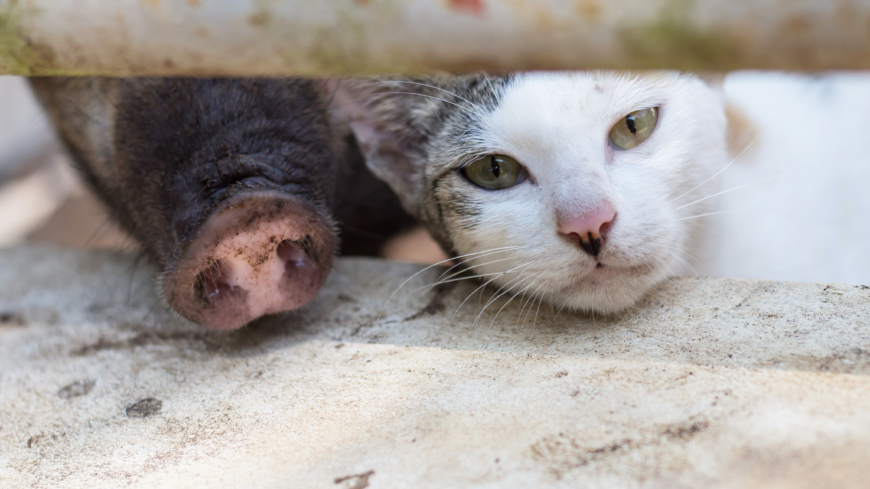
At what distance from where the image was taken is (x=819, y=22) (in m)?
0.91

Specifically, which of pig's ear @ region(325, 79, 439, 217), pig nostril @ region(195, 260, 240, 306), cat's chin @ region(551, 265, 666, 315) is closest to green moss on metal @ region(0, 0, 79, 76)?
pig nostril @ region(195, 260, 240, 306)

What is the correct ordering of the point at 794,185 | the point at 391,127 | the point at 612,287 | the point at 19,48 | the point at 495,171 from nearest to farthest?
the point at 19,48 → the point at 612,287 → the point at 495,171 → the point at 391,127 → the point at 794,185

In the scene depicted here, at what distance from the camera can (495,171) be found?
205cm

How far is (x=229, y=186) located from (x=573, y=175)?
1.00m

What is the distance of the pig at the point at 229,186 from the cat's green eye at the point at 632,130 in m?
0.95

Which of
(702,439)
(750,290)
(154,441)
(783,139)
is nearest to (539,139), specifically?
(750,290)

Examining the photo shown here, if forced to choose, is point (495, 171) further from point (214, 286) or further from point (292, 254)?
point (214, 286)

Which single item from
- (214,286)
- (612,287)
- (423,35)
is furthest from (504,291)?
(423,35)

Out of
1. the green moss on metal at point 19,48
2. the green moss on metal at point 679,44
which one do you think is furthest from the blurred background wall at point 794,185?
the green moss on metal at point 19,48

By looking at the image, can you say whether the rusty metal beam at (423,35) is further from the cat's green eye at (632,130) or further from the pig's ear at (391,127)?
the pig's ear at (391,127)

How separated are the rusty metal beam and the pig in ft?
1.96

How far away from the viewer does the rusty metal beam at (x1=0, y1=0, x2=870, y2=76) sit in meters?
0.93

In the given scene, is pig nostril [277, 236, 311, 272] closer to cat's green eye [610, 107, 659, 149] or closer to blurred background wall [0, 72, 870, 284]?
cat's green eye [610, 107, 659, 149]

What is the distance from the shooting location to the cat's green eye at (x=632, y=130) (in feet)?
6.41
